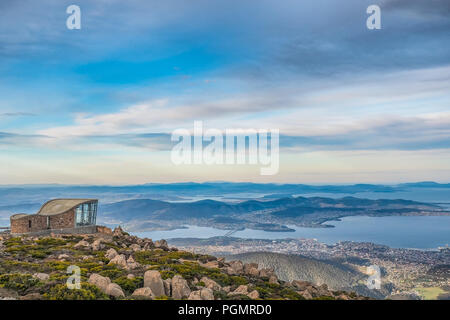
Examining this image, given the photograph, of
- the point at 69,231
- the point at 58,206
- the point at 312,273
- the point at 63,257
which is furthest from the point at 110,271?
the point at 312,273

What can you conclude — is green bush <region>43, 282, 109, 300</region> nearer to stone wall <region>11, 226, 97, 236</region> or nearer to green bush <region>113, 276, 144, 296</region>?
green bush <region>113, 276, 144, 296</region>

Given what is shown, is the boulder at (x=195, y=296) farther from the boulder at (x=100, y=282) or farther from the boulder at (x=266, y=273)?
the boulder at (x=266, y=273)

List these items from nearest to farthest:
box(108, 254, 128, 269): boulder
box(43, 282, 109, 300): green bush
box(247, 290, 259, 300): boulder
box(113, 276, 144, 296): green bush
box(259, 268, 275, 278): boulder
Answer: box(43, 282, 109, 300): green bush → box(113, 276, 144, 296): green bush → box(247, 290, 259, 300): boulder → box(108, 254, 128, 269): boulder → box(259, 268, 275, 278): boulder

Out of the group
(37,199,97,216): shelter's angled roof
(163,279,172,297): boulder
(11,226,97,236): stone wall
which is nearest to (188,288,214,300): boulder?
(163,279,172,297): boulder

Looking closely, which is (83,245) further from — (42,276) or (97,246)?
(42,276)

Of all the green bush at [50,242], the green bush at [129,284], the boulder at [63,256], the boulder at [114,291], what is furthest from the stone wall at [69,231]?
the boulder at [114,291]
